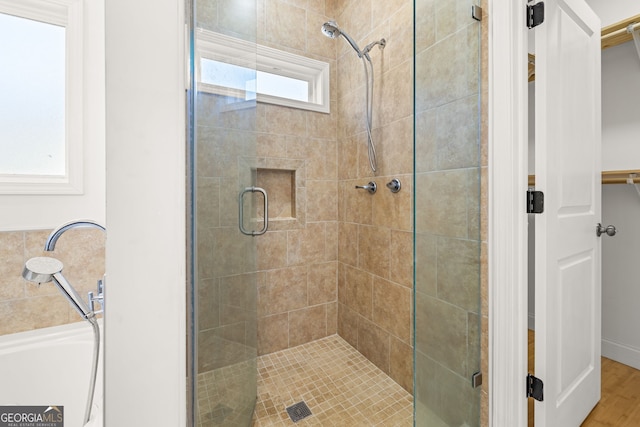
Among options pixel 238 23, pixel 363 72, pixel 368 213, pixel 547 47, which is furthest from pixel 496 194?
pixel 363 72

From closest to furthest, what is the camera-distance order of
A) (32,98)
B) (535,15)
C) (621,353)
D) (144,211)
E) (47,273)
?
(144,211) → (47,273) → (535,15) → (32,98) → (621,353)

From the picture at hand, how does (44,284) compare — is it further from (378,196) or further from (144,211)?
(378,196)

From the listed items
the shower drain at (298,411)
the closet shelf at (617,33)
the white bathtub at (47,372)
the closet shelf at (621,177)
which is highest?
the closet shelf at (617,33)

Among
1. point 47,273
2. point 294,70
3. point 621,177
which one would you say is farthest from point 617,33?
point 47,273

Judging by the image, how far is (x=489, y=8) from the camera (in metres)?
1.05

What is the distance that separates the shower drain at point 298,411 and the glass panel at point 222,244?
20 centimetres

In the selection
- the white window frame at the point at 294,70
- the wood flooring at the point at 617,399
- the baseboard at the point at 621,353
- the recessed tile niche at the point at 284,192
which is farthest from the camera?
the recessed tile niche at the point at 284,192

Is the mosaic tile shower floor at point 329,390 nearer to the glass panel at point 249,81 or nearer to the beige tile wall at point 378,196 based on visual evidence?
the beige tile wall at point 378,196

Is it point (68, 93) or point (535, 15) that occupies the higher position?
point (535, 15)

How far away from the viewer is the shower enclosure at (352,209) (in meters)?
0.79

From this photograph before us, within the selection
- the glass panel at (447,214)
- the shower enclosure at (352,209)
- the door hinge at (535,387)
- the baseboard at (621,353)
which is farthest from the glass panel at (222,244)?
the baseboard at (621,353)

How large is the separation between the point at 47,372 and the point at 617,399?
2.78m

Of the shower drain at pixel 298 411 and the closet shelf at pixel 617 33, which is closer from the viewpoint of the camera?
the shower drain at pixel 298 411

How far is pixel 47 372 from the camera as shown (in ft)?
4.05
